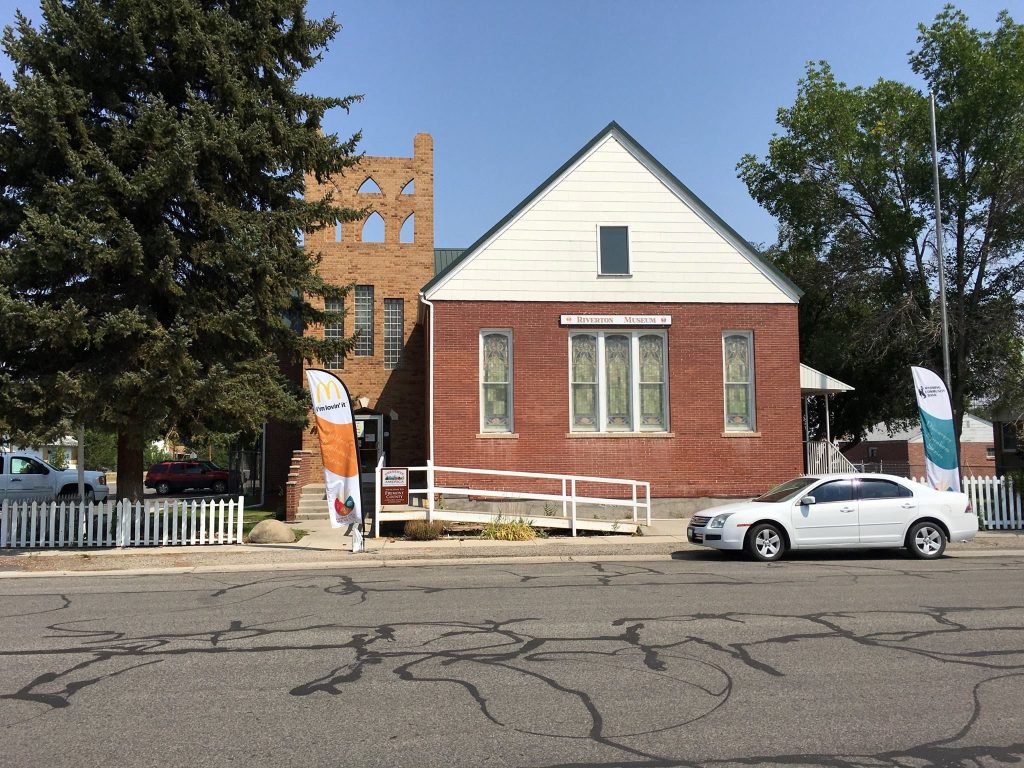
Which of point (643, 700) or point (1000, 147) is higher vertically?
point (1000, 147)

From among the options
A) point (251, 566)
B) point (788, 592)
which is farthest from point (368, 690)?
point (251, 566)

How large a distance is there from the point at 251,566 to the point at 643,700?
9268 millimetres

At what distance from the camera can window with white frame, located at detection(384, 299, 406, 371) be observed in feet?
79.7

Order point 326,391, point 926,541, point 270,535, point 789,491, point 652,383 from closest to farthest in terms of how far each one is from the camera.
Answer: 1. point 926,541
2. point 789,491
3. point 326,391
4. point 270,535
5. point 652,383

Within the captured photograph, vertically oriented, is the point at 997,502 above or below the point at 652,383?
below

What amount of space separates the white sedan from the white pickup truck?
1838 cm

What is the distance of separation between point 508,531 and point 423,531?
1680mm

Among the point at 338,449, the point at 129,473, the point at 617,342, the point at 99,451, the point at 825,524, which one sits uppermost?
the point at 617,342

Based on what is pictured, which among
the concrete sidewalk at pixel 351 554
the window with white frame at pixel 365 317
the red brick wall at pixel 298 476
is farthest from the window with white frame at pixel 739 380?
the red brick wall at pixel 298 476

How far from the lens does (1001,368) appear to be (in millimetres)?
26547

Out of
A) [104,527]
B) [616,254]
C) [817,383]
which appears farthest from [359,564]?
[817,383]

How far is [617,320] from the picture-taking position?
2034 cm

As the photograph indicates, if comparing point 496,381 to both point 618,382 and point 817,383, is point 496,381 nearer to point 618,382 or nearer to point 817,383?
point 618,382

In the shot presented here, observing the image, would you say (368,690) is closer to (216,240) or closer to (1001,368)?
(216,240)
